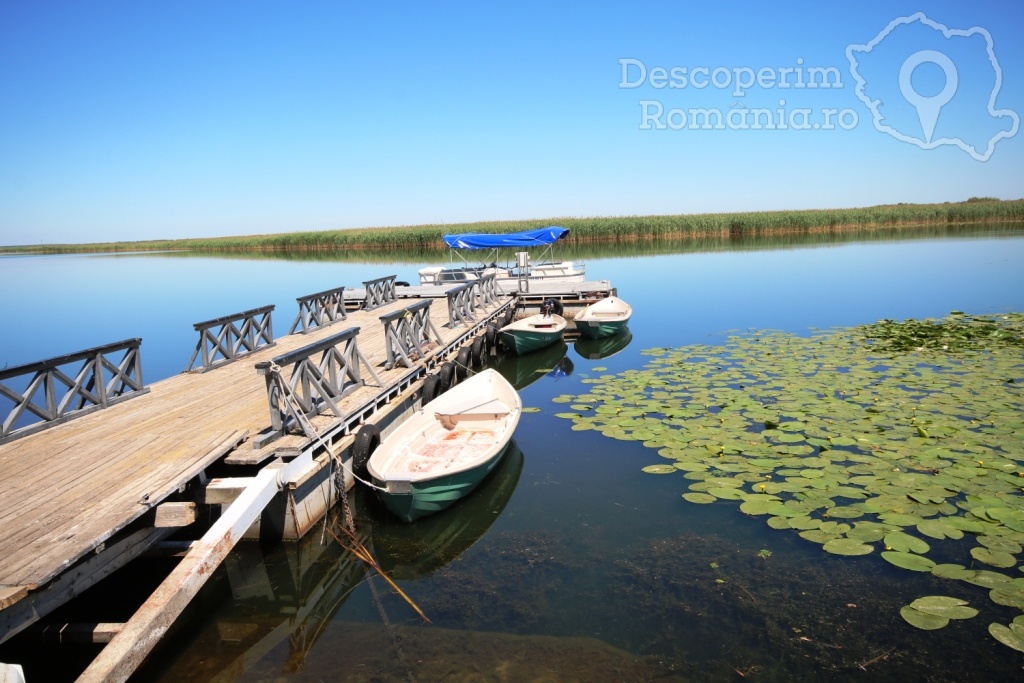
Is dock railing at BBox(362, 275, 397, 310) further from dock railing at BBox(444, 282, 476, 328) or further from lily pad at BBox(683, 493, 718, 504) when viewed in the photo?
lily pad at BBox(683, 493, 718, 504)

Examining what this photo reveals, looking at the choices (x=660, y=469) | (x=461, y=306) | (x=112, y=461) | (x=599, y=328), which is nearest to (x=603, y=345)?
(x=599, y=328)

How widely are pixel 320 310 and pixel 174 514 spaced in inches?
444

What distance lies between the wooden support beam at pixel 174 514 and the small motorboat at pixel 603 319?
1451cm

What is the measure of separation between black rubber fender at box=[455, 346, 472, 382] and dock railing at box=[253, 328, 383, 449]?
4223 mm

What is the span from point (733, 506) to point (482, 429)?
3.83m

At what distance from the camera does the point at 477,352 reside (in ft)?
52.6

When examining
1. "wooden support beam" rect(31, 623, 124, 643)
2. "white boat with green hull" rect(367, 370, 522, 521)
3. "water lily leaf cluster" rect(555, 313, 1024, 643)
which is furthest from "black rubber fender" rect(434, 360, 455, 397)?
"wooden support beam" rect(31, 623, 124, 643)

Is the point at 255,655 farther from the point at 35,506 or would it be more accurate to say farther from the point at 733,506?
the point at 733,506

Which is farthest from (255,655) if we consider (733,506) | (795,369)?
(795,369)

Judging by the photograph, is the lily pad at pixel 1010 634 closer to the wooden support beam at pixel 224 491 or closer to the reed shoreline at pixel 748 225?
the wooden support beam at pixel 224 491

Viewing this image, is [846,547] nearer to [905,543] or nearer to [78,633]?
[905,543]

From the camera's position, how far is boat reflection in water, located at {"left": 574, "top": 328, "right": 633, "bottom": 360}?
17.6 meters

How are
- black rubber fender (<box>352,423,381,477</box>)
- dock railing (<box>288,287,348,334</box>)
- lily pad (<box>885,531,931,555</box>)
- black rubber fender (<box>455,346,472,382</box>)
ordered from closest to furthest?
1. lily pad (<box>885,531,931,555</box>)
2. black rubber fender (<box>352,423,381,477</box>)
3. black rubber fender (<box>455,346,472,382</box>)
4. dock railing (<box>288,287,348,334</box>)

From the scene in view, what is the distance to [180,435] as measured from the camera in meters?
7.33
